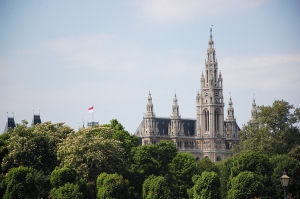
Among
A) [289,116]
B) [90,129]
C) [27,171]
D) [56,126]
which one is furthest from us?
[289,116]

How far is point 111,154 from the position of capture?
104 m

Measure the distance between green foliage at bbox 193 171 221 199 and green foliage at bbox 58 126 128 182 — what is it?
1234cm

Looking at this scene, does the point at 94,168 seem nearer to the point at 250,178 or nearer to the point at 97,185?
the point at 97,185

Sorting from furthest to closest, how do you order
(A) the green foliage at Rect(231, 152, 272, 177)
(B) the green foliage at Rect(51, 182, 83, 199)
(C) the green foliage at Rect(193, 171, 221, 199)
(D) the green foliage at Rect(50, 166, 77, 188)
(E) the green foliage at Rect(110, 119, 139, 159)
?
(E) the green foliage at Rect(110, 119, 139, 159) → (A) the green foliage at Rect(231, 152, 272, 177) → (C) the green foliage at Rect(193, 171, 221, 199) → (D) the green foliage at Rect(50, 166, 77, 188) → (B) the green foliage at Rect(51, 182, 83, 199)

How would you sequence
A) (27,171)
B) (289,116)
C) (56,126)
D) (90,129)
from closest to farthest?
1. (27,171)
2. (90,129)
3. (56,126)
4. (289,116)

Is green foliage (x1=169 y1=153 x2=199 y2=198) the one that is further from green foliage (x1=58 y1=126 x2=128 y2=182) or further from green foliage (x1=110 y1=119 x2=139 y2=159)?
green foliage (x1=58 y1=126 x2=128 y2=182)

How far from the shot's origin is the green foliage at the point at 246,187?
93250 millimetres

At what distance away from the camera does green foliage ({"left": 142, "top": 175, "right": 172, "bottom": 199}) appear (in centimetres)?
9794

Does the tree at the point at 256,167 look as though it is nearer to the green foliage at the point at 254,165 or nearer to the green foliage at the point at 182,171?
the green foliage at the point at 254,165

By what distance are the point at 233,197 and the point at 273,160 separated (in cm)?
1204

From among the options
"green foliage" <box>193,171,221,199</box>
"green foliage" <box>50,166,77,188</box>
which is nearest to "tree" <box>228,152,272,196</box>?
"green foliage" <box>193,171,221,199</box>

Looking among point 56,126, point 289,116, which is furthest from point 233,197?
point 289,116

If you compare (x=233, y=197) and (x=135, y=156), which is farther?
(x=135, y=156)

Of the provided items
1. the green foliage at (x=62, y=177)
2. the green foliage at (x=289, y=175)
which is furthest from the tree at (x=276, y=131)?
the green foliage at (x=62, y=177)
